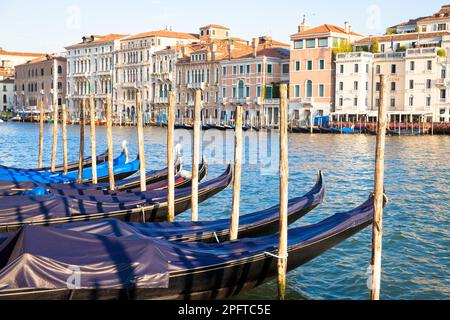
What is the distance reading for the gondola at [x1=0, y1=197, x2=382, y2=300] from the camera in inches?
191

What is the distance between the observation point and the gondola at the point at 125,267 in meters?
4.86

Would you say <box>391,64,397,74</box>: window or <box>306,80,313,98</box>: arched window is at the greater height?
<box>391,64,397,74</box>: window

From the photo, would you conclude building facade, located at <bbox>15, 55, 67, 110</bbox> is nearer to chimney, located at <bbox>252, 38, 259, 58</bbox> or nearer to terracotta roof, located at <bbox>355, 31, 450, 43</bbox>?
chimney, located at <bbox>252, 38, 259, 58</bbox>

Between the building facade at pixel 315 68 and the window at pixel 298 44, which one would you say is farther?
the window at pixel 298 44

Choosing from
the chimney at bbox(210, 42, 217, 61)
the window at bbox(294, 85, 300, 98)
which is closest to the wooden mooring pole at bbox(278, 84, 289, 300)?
the window at bbox(294, 85, 300, 98)

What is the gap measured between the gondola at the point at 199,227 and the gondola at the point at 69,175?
4065 millimetres

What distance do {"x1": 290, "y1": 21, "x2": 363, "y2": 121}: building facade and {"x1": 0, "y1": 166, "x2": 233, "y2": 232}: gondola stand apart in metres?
26.8

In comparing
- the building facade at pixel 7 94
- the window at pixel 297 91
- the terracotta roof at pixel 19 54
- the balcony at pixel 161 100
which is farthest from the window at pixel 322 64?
the terracotta roof at pixel 19 54

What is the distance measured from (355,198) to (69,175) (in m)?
4.89

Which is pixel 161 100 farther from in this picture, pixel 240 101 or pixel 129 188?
pixel 129 188

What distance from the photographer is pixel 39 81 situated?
183 ft

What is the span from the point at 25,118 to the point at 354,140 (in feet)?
111

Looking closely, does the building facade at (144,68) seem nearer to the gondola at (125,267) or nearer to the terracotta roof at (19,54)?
the terracotta roof at (19,54)
